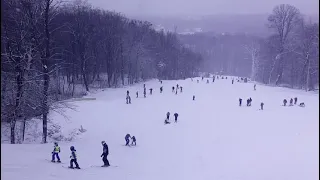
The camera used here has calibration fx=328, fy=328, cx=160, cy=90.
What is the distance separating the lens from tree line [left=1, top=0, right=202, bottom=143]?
72.7 feet

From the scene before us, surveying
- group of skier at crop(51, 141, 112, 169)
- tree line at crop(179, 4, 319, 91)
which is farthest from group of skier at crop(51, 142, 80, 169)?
tree line at crop(179, 4, 319, 91)

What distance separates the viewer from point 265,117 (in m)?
33.2

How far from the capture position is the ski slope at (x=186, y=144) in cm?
1689

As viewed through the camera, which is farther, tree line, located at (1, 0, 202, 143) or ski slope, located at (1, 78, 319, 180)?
tree line, located at (1, 0, 202, 143)

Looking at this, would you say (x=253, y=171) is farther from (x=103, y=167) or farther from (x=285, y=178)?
(x=103, y=167)

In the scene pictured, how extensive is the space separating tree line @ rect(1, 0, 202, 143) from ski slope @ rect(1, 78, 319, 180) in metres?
3.85

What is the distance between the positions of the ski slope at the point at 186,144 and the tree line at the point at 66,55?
385cm

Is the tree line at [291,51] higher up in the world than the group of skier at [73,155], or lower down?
higher up

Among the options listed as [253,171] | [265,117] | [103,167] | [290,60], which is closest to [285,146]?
[253,171]

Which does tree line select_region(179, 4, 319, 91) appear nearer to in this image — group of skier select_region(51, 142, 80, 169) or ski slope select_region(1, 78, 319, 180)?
ski slope select_region(1, 78, 319, 180)

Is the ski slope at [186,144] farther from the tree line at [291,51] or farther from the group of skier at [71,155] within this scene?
the tree line at [291,51]

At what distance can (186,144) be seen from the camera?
24.2 m

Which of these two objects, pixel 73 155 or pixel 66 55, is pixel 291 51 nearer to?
pixel 66 55

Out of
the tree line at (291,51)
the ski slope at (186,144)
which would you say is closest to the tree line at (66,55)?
the ski slope at (186,144)
